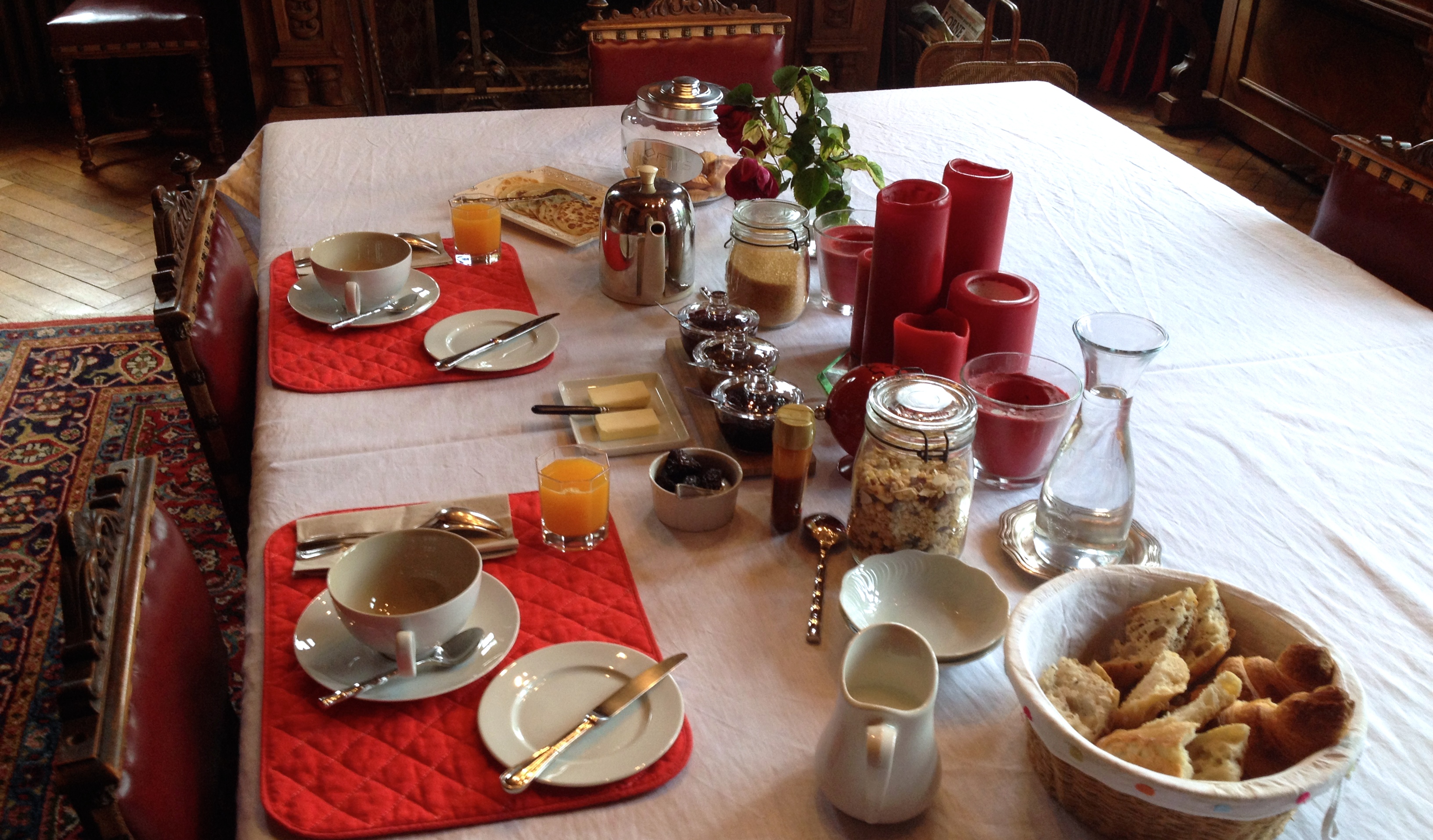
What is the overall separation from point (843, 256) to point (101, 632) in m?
0.88

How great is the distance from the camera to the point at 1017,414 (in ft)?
3.20

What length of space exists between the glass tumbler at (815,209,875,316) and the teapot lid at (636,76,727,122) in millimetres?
367

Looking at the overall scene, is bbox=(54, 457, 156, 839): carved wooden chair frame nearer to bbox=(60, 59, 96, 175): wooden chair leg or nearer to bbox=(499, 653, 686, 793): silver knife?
bbox=(499, 653, 686, 793): silver knife

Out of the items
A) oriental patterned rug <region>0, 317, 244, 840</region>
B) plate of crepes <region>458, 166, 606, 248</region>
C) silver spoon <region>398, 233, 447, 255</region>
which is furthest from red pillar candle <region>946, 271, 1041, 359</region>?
oriental patterned rug <region>0, 317, 244, 840</region>

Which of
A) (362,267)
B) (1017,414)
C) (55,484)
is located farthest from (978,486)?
(55,484)

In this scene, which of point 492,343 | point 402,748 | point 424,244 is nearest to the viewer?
point 402,748

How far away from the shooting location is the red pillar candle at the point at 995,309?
1049mm

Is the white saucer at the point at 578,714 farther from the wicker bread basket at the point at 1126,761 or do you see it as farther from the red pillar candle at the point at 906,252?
the red pillar candle at the point at 906,252

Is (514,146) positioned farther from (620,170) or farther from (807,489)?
(807,489)

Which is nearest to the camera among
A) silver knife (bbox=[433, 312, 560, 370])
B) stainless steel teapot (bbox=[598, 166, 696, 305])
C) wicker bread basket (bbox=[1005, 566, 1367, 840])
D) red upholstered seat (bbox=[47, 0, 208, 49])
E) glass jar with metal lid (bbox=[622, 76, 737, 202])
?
wicker bread basket (bbox=[1005, 566, 1367, 840])

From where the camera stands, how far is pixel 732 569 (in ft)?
2.96

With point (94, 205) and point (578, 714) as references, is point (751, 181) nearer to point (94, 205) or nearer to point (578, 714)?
point (578, 714)

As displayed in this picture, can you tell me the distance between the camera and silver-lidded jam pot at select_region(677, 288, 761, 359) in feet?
3.80

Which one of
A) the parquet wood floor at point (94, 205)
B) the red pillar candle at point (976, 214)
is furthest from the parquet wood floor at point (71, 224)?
the red pillar candle at point (976, 214)
